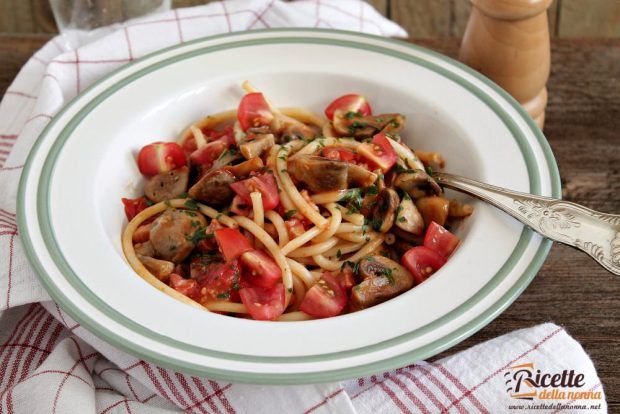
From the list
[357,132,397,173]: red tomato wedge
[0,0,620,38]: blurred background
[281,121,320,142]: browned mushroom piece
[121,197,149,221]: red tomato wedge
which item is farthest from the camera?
[0,0,620,38]: blurred background

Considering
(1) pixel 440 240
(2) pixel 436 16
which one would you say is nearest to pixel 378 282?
(1) pixel 440 240

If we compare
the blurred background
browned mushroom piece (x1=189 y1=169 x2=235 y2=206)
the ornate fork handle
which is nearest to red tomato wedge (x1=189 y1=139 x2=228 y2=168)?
browned mushroom piece (x1=189 y1=169 x2=235 y2=206)

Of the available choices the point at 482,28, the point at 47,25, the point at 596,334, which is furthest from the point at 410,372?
the point at 47,25

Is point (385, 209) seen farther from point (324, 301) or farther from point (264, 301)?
point (264, 301)

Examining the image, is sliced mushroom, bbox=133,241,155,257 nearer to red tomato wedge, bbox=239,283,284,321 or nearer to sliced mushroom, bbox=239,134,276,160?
red tomato wedge, bbox=239,283,284,321

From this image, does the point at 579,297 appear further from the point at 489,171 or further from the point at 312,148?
the point at 312,148

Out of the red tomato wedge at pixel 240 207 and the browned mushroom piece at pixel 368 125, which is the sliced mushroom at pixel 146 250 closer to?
the red tomato wedge at pixel 240 207

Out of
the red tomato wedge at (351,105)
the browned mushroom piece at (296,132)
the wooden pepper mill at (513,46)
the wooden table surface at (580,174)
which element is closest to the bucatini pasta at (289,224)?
the browned mushroom piece at (296,132)
